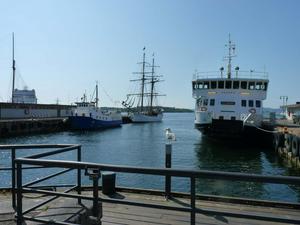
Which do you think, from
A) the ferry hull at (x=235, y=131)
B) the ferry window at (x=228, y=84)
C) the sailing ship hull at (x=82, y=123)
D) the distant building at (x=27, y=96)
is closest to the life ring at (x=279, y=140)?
the ferry hull at (x=235, y=131)

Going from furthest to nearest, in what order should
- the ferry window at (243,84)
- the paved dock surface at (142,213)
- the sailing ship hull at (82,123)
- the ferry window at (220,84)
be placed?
the sailing ship hull at (82,123) → the ferry window at (220,84) → the ferry window at (243,84) → the paved dock surface at (142,213)

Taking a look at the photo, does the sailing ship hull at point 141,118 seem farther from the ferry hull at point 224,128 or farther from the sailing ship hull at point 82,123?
the ferry hull at point 224,128

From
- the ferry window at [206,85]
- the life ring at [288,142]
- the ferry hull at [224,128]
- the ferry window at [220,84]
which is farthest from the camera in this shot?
the ferry window at [206,85]

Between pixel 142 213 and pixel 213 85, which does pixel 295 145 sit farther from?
pixel 142 213

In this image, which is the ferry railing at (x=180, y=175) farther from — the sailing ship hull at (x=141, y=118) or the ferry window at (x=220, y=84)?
the sailing ship hull at (x=141, y=118)

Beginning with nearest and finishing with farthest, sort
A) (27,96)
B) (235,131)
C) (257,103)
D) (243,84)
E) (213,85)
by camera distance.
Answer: (235,131)
(243,84)
(257,103)
(213,85)
(27,96)

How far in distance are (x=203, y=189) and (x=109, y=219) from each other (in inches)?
397

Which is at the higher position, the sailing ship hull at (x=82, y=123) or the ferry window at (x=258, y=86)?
the ferry window at (x=258, y=86)

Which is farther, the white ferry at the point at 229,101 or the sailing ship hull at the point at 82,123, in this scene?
the sailing ship hull at the point at 82,123

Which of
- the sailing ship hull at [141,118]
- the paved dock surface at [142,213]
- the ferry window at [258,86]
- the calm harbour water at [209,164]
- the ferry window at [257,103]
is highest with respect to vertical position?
the ferry window at [258,86]

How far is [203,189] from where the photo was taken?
50.1ft

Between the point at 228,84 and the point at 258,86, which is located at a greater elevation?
the point at 228,84

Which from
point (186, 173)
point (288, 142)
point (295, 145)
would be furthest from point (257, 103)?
point (186, 173)

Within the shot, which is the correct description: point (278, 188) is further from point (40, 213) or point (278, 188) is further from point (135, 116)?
point (135, 116)
